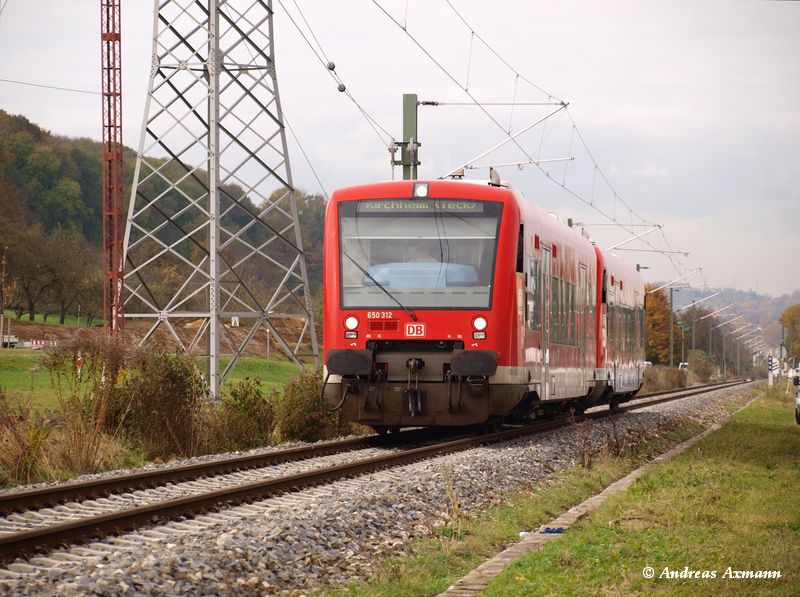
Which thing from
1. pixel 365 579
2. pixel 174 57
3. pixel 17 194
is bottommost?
pixel 365 579

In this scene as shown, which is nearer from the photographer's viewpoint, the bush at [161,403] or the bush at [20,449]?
the bush at [20,449]

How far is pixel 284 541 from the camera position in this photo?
8344 mm

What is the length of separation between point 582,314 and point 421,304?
747 cm

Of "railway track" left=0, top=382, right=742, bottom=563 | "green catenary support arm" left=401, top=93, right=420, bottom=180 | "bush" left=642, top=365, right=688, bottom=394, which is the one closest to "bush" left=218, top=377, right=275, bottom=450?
"railway track" left=0, top=382, right=742, bottom=563

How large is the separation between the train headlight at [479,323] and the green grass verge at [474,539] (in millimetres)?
2261

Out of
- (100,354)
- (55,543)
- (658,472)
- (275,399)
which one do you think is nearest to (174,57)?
(275,399)

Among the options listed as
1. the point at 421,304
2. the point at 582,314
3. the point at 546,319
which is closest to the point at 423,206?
the point at 421,304

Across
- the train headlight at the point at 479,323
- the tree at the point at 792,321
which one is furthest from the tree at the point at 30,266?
the tree at the point at 792,321

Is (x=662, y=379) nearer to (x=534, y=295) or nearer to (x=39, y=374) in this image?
(x=39, y=374)

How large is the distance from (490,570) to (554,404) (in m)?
15.3

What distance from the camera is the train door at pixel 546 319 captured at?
62.3 ft

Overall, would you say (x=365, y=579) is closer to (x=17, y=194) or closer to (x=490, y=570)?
(x=490, y=570)

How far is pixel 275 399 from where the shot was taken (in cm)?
2008

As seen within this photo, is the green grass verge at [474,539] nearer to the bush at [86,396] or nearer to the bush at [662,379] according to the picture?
the bush at [86,396]
